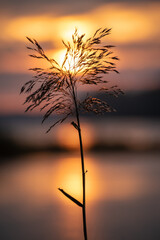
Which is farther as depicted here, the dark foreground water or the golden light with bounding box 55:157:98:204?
the golden light with bounding box 55:157:98:204

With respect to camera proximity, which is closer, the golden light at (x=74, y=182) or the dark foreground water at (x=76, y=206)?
the dark foreground water at (x=76, y=206)

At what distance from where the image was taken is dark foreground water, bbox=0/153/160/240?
9242mm

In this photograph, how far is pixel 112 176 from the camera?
1759 centimetres

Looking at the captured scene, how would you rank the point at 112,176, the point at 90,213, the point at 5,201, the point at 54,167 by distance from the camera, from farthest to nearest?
the point at 54,167 → the point at 112,176 → the point at 5,201 → the point at 90,213

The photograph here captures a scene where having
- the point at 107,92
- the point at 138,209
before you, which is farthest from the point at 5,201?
the point at 107,92

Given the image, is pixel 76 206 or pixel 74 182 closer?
pixel 76 206

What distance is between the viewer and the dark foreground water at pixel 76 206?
9242 millimetres


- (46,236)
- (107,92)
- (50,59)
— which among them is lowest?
(46,236)

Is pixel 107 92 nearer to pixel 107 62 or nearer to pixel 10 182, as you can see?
pixel 107 62

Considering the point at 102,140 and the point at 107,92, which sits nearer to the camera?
the point at 107,92

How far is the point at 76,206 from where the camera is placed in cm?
1165

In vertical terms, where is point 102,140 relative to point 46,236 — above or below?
below

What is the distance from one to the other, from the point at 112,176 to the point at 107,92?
1417 cm

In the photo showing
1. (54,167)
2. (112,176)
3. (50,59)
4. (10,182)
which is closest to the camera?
(50,59)
